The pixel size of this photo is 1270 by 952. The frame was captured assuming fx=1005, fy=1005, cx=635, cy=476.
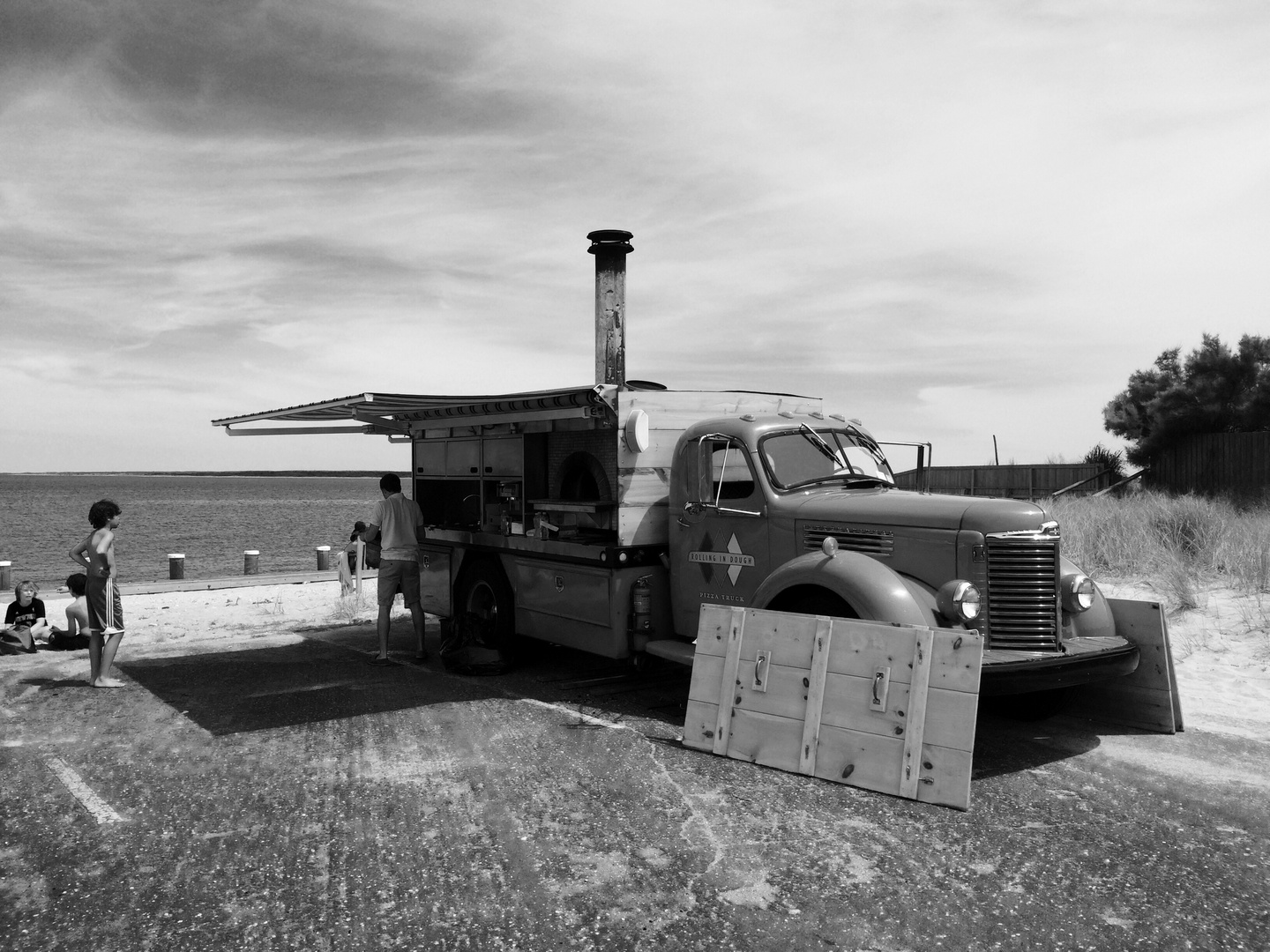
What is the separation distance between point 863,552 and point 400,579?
4698mm

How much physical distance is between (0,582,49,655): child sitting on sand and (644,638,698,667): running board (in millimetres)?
6540

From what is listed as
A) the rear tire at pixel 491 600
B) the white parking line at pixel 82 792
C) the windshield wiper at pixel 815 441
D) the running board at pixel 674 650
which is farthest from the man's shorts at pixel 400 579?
the windshield wiper at pixel 815 441

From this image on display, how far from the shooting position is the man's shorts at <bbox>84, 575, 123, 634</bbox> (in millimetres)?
7910

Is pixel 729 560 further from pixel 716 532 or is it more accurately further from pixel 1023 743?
pixel 1023 743

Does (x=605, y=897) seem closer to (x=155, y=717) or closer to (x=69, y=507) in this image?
(x=155, y=717)

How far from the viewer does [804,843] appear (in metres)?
4.69

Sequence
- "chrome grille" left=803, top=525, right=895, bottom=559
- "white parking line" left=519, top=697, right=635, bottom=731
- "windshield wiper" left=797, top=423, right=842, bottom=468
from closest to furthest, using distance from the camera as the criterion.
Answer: "chrome grille" left=803, top=525, right=895, bottom=559 → "white parking line" left=519, top=697, right=635, bottom=731 → "windshield wiper" left=797, top=423, right=842, bottom=468

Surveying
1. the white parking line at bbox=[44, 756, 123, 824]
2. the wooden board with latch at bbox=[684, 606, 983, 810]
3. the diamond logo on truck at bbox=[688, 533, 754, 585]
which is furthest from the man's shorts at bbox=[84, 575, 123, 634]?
the wooden board with latch at bbox=[684, 606, 983, 810]

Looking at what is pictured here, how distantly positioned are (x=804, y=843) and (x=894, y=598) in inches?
69.4

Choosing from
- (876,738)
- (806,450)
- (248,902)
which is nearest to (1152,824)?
(876,738)

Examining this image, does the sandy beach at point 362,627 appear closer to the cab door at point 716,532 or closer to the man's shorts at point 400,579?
the man's shorts at point 400,579

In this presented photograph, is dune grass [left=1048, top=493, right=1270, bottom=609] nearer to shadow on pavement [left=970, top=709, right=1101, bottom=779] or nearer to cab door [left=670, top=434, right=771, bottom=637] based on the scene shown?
shadow on pavement [left=970, top=709, right=1101, bottom=779]

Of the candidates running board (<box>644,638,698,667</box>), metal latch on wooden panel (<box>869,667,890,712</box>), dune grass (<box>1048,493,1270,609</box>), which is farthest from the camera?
dune grass (<box>1048,493,1270,609</box>)

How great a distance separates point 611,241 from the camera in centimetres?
1088
